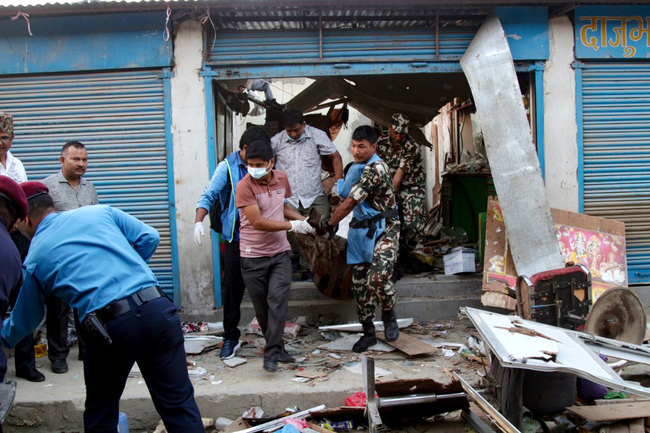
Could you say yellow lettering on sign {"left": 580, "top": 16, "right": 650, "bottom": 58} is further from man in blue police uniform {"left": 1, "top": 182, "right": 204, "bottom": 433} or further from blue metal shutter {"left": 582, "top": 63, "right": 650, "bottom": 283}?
man in blue police uniform {"left": 1, "top": 182, "right": 204, "bottom": 433}

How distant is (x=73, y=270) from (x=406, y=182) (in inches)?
194

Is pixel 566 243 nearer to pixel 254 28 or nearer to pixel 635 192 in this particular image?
pixel 635 192

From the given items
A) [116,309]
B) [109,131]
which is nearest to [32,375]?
[116,309]

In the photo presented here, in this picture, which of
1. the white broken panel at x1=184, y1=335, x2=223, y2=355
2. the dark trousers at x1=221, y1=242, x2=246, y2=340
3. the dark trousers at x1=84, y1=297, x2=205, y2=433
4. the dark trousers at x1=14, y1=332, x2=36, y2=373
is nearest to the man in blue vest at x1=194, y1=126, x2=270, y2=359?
the dark trousers at x1=221, y1=242, x2=246, y2=340

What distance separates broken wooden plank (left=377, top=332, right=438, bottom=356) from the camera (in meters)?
5.09

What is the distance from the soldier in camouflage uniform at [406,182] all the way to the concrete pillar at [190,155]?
2.33 metres

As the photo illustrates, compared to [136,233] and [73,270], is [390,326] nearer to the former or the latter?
[136,233]

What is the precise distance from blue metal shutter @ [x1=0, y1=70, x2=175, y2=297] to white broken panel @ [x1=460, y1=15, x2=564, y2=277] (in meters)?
3.49

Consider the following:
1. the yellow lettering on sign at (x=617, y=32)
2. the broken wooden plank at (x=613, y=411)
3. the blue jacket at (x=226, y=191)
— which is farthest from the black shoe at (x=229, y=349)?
the yellow lettering on sign at (x=617, y=32)

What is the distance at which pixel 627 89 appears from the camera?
639 cm

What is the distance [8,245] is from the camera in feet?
8.23

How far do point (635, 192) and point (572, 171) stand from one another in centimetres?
81

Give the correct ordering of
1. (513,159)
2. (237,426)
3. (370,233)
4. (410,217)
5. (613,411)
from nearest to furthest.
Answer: (613,411) < (237,426) < (370,233) < (513,159) < (410,217)

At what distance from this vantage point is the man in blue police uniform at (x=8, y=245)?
2.44 m
